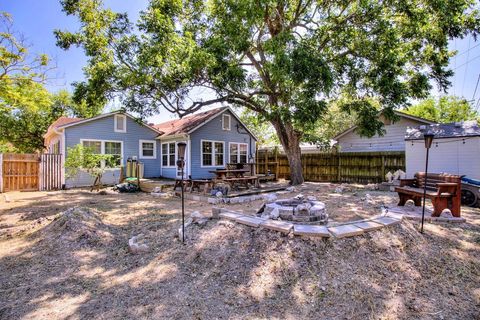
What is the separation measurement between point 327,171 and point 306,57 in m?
8.19

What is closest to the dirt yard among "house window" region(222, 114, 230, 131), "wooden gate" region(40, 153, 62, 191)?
"wooden gate" region(40, 153, 62, 191)

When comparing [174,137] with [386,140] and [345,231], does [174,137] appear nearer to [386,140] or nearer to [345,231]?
[345,231]

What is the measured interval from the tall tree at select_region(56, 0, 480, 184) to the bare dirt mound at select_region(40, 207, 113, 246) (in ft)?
18.6

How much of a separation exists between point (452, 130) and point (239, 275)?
411 inches

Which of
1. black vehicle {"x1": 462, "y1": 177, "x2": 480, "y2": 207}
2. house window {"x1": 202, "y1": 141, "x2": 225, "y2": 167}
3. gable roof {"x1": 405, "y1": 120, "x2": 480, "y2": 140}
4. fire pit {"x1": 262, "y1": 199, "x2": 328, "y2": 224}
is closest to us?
fire pit {"x1": 262, "y1": 199, "x2": 328, "y2": 224}

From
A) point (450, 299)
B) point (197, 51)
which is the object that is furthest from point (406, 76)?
point (450, 299)

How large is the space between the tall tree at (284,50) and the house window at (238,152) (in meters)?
4.57

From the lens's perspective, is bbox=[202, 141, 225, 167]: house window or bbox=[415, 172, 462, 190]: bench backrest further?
bbox=[202, 141, 225, 167]: house window

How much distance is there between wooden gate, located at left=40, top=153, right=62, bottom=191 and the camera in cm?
1284

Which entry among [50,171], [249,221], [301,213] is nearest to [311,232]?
[301,213]

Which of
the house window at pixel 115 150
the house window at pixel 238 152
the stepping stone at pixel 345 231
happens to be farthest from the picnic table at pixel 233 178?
the house window at pixel 115 150

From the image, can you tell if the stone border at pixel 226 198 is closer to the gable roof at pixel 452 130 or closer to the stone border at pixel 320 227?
the stone border at pixel 320 227

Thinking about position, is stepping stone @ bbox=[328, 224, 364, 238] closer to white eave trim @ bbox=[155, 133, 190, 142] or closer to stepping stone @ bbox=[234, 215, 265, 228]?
stepping stone @ bbox=[234, 215, 265, 228]

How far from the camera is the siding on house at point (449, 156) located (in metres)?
9.05
